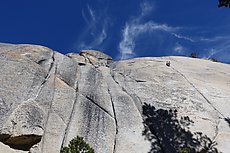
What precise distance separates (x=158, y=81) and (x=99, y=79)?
2.88m

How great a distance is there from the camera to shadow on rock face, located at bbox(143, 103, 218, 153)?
14773 mm

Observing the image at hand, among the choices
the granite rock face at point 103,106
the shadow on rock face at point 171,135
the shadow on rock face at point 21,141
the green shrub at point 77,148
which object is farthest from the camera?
the shadow on rock face at point 171,135

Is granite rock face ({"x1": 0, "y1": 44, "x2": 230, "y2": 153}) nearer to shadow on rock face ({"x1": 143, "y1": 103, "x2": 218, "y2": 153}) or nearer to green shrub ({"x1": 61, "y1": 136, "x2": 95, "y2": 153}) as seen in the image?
shadow on rock face ({"x1": 143, "y1": 103, "x2": 218, "y2": 153})

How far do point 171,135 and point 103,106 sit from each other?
118 inches

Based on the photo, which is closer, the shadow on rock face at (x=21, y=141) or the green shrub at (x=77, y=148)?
the green shrub at (x=77, y=148)

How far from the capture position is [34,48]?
728 inches

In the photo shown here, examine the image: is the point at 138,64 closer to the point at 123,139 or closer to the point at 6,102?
the point at 123,139

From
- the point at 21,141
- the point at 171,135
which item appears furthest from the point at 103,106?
the point at 21,141

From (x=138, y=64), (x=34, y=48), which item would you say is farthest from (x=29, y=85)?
(x=138, y=64)

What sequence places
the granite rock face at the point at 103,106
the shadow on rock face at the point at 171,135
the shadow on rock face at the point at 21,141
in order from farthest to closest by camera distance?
the shadow on rock face at the point at 171,135, the granite rock face at the point at 103,106, the shadow on rock face at the point at 21,141

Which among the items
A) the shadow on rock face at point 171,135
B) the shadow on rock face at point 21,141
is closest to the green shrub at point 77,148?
the shadow on rock face at point 21,141

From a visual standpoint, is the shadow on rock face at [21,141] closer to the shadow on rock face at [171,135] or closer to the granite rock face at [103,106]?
the granite rock face at [103,106]

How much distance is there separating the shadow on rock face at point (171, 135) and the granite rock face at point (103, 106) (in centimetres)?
4

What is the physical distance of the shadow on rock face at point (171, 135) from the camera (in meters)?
14.8
